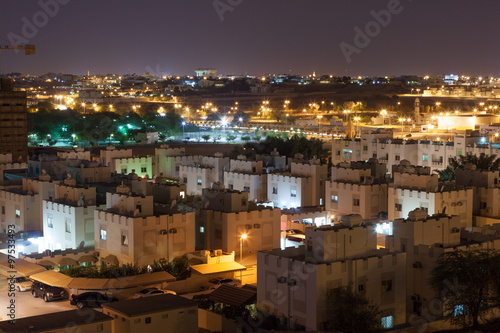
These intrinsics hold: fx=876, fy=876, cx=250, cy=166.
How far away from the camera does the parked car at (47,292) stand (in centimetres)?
2275

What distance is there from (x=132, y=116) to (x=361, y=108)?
40312mm

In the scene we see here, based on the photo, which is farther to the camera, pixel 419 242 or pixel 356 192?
pixel 356 192

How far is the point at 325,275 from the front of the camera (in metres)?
18.8

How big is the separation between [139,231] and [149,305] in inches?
214

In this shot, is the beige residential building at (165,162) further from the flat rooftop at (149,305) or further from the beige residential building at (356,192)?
the flat rooftop at (149,305)

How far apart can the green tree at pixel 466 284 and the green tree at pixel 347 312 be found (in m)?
2.04

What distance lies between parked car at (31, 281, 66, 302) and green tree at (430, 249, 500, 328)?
31.5ft

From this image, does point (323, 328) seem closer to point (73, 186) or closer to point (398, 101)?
point (73, 186)

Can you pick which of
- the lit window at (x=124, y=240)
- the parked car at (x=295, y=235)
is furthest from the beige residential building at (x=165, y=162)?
the lit window at (x=124, y=240)

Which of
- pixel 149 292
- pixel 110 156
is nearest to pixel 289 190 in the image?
pixel 110 156

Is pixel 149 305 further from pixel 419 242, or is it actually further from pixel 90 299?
pixel 419 242

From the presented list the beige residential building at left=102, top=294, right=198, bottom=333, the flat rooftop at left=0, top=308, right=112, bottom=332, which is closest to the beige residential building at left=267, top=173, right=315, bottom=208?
the beige residential building at left=102, top=294, right=198, bottom=333

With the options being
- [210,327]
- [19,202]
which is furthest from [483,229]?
[19,202]

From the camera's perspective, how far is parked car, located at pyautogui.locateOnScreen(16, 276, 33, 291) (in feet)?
78.2
